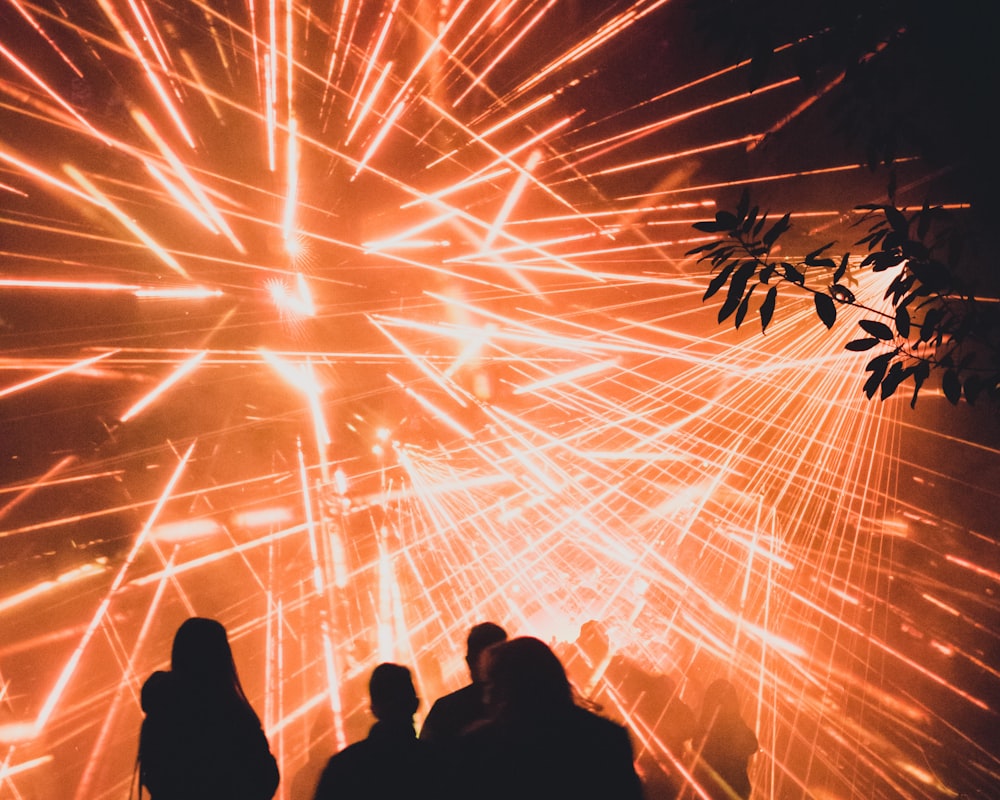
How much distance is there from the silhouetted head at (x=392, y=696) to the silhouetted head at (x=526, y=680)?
0.42 metres

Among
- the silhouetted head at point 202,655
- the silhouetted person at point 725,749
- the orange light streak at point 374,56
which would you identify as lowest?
the silhouetted person at point 725,749

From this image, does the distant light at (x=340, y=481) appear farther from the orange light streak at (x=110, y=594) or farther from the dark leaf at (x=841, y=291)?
the dark leaf at (x=841, y=291)

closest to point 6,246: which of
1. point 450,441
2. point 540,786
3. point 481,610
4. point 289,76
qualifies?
point 289,76

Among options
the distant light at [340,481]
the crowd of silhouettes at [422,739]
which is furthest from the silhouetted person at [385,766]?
the distant light at [340,481]

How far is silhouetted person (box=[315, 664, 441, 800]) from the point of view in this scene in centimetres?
161

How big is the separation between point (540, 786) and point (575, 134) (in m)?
4.62

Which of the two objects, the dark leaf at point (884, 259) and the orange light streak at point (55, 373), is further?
the orange light streak at point (55, 373)

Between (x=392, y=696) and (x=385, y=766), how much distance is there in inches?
10.4

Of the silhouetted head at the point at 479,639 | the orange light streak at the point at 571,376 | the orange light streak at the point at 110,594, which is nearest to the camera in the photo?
the silhouetted head at the point at 479,639

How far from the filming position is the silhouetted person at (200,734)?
180 cm

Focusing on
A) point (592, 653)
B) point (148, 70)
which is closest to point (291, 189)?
point (148, 70)

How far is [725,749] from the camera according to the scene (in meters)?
3.84

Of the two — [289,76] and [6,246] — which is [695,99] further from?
[6,246]

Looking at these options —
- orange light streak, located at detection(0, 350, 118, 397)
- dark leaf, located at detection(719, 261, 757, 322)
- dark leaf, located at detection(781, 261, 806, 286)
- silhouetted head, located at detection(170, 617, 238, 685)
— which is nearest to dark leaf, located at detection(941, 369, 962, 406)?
dark leaf, located at detection(781, 261, 806, 286)
